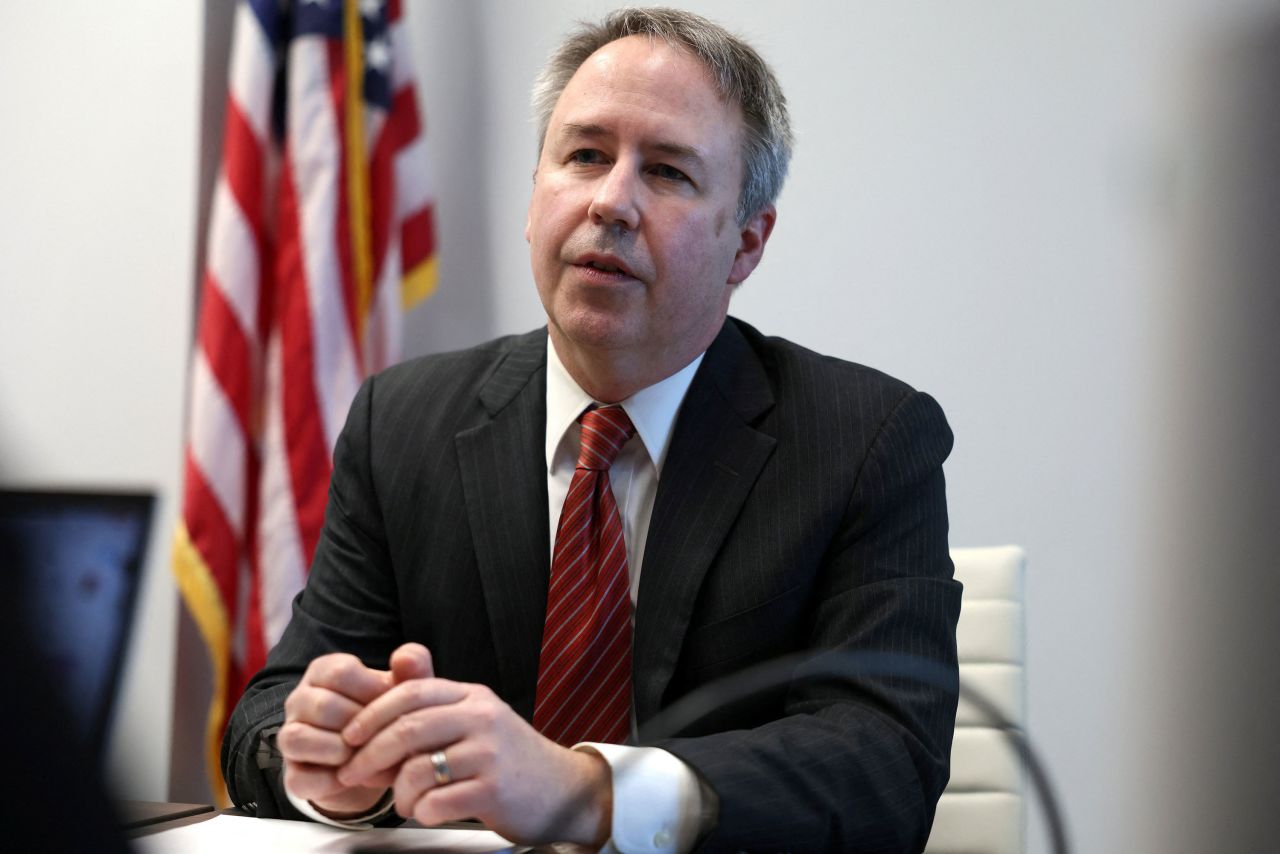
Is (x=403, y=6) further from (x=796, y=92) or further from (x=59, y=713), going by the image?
(x=59, y=713)

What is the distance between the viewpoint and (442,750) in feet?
3.36

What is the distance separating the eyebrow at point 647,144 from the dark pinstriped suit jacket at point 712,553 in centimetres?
25

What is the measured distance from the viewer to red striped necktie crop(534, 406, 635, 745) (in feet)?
4.68

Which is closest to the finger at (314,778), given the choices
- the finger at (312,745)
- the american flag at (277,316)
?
the finger at (312,745)

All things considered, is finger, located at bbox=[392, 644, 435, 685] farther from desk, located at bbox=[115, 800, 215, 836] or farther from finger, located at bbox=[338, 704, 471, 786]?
desk, located at bbox=[115, 800, 215, 836]

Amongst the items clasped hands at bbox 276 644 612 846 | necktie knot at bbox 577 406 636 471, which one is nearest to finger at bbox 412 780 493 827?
clasped hands at bbox 276 644 612 846

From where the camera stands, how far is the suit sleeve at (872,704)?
1132mm

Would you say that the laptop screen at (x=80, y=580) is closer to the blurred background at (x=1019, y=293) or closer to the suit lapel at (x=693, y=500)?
the suit lapel at (x=693, y=500)

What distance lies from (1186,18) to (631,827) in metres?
2.34

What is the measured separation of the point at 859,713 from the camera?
4.20ft

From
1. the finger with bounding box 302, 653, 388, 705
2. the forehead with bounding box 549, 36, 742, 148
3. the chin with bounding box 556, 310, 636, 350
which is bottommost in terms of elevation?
the finger with bounding box 302, 653, 388, 705

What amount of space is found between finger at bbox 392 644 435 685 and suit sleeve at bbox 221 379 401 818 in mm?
315

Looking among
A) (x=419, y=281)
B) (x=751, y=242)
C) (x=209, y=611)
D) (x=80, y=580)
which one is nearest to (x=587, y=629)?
(x=751, y=242)

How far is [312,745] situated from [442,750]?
14 cm
